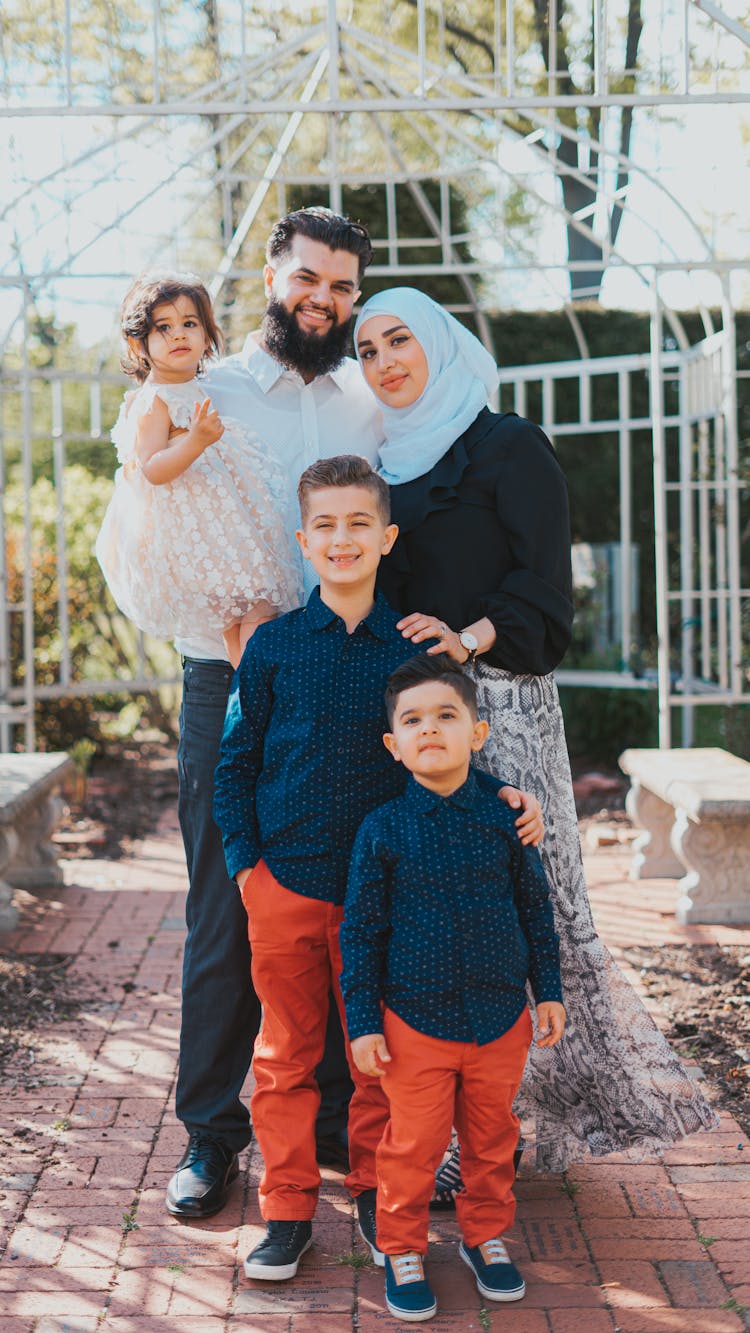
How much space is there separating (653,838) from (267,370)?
12.5 feet

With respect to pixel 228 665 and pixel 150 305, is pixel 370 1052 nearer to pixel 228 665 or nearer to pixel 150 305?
pixel 228 665

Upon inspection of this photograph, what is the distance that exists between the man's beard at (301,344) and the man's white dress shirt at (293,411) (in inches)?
1.2

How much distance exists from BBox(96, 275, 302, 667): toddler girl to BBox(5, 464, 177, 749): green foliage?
531 centimetres

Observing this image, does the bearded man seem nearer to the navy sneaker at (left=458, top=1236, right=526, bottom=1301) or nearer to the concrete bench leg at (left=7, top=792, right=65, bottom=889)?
the navy sneaker at (left=458, top=1236, right=526, bottom=1301)

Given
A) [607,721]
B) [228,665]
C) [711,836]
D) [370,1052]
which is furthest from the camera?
[607,721]

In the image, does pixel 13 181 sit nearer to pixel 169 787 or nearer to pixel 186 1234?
pixel 169 787

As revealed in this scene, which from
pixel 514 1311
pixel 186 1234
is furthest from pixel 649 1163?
pixel 186 1234

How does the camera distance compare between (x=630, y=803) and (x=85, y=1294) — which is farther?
(x=630, y=803)

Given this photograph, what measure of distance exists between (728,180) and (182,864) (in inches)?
278

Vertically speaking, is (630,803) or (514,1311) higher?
(630,803)

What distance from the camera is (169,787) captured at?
28.7 ft

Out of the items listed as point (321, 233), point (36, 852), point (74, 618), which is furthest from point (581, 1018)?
point (74, 618)

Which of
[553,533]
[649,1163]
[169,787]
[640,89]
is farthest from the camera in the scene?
[640,89]

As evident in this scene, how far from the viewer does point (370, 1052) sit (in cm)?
262
